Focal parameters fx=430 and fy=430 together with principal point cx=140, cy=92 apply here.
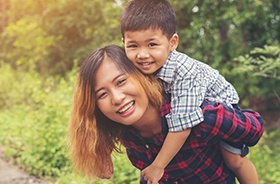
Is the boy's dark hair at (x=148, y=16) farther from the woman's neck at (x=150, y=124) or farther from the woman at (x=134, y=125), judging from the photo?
the woman's neck at (x=150, y=124)

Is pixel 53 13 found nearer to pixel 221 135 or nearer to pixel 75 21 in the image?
pixel 75 21

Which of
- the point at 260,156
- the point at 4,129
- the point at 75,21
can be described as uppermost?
the point at 75,21

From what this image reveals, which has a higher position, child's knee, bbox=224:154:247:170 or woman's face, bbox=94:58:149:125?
woman's face, bbox=94:58:149:125

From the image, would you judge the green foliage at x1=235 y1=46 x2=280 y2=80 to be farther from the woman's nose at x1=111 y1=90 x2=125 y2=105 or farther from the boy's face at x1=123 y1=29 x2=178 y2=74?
the woman's nose at x1=111 y1=90 x2=125 y2=105

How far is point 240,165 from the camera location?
1966 mm

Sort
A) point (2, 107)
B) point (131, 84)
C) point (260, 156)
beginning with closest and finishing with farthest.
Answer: point (131, 84)
point (260, 156)
point (2, 107)

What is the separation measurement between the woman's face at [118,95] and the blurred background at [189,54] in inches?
79.6

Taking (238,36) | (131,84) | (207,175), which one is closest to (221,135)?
(207,175)

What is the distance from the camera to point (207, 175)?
2.00 meters

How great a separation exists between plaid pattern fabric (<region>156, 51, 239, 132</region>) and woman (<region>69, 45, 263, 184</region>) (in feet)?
0.15

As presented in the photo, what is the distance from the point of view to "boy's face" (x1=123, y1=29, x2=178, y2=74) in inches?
69.1

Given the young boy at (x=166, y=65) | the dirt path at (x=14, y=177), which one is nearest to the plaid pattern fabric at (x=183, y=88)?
the young boy at (x=166, y=65)

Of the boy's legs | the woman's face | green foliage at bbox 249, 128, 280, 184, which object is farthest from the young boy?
green foliage at bbox 249, 128, 280, 184

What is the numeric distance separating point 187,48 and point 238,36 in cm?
84
